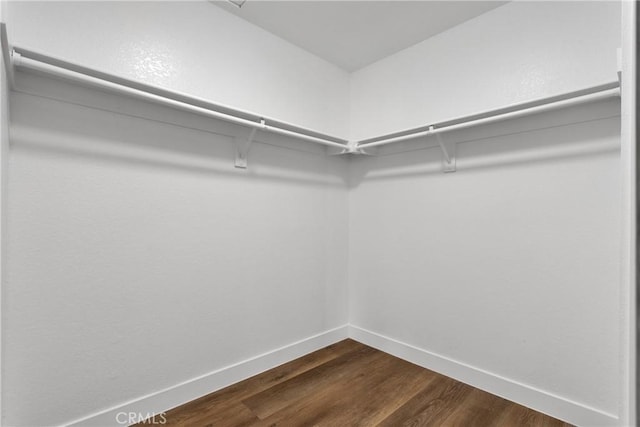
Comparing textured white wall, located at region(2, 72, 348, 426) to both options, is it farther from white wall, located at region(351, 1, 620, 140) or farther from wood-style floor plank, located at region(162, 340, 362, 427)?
white wall, located at region(351, 1, 620, 140)

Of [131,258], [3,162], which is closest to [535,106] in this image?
[131,258]

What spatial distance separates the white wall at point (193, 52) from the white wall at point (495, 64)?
41 cm

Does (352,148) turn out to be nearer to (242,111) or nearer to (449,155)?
(449,155)

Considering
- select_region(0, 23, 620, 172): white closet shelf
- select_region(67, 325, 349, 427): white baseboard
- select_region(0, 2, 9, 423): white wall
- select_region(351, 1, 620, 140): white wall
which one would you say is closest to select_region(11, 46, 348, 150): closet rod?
select_region(0, 23, 620, 172): white closet shelf

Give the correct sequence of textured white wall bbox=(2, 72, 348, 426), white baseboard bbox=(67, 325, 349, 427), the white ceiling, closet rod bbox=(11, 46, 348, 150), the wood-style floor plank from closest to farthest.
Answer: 1. closet rod bbox=(11, 46, 348, 150)
2. textured white wall bbox=(2, 72, 348, 426)
3. white baseboard bbox=(67, 325, 349, 427)
4. the wood-style floor plank
5. the white ceiling

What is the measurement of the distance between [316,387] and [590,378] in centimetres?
134

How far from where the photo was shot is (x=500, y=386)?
1.72 metres

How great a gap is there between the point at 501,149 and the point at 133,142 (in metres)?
1.91

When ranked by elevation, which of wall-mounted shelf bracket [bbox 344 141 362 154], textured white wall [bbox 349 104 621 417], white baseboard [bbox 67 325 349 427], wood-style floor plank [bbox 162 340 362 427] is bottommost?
wood-style floor plank [bbox 162 340 362 427]

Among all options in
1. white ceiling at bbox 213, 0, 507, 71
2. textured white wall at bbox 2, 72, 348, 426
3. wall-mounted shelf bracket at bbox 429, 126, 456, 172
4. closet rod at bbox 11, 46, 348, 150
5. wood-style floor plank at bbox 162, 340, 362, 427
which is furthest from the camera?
wall-mounted shelf bracket at bbox 429, 126, 456, 172

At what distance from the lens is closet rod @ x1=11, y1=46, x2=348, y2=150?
44.2 inches

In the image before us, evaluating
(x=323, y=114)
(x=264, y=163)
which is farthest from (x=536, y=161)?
(x=264, y=163)
